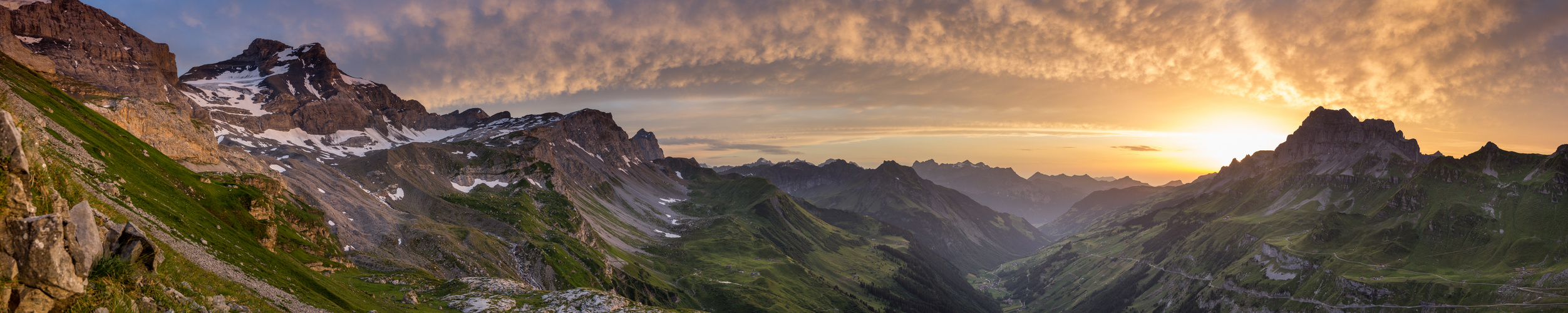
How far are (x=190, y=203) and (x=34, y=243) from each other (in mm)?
79755

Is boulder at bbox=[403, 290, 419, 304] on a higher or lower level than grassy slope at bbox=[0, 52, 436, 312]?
lower

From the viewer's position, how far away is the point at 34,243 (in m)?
17.1

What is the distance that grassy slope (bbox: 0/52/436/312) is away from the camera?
5791 cm

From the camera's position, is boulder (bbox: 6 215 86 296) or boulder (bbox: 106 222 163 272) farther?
boulder (bbox: 106 222 163 272)

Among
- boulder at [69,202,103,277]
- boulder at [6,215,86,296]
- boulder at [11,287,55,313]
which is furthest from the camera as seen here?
boulder at [69,202,103,277]

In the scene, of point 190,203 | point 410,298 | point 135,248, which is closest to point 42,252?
point 135,248

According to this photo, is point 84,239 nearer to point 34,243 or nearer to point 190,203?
point 34,243

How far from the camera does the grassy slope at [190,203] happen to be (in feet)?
190

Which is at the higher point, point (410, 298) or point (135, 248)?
point (135, 248)

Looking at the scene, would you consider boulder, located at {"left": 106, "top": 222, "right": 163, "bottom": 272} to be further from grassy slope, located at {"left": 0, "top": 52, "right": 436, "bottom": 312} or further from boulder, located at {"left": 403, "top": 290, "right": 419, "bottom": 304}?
boulder, located at {"left": 403, "top": 290, "right": 419, "bottom": 304}

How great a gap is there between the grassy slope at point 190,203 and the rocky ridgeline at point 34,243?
47.7ft

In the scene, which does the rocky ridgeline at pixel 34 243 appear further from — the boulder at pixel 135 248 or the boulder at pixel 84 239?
the boulder at pixel 135 248

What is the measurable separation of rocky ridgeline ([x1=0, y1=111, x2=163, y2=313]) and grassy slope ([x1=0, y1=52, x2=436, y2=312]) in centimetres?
1455

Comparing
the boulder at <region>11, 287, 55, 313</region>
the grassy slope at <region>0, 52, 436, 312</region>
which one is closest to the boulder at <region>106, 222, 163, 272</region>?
the boulder at <region>11, 287, 55, 313</region>
